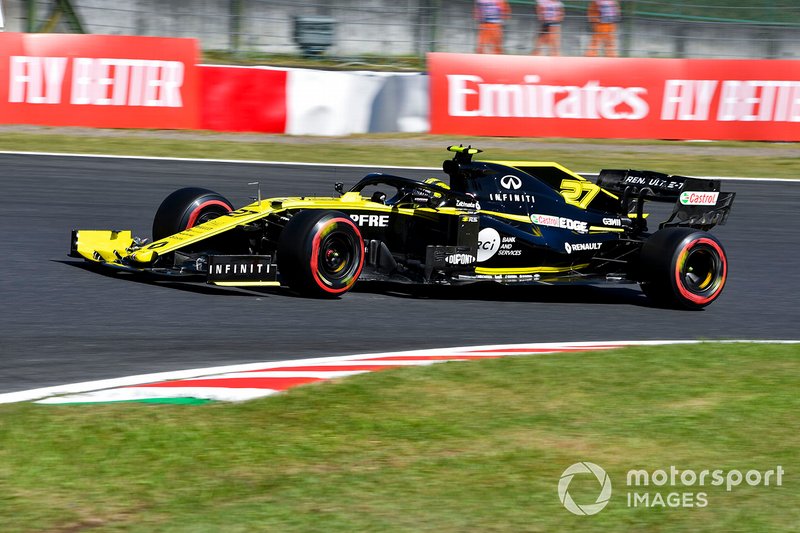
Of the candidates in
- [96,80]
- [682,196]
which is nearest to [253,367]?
[682,196]

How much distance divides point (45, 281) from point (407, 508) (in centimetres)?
576

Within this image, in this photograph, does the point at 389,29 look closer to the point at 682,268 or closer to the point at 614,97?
the point at 614,97

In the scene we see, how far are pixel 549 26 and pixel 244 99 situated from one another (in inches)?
219

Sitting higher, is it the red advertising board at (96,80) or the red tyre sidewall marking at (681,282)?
the red advertising board at (96,80)

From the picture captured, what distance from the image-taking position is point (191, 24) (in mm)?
19672

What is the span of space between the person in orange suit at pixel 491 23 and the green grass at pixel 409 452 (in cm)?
1330

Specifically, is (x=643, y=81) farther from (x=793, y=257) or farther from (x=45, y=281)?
(x=45, y=281)

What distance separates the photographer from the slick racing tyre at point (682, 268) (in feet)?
33.1

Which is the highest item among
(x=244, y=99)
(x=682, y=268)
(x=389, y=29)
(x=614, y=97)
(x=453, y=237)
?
(x=389, y=29)

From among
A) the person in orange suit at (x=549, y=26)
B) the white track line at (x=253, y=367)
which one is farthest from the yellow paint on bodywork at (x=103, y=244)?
the person in orange suit at (x=549, y=26)

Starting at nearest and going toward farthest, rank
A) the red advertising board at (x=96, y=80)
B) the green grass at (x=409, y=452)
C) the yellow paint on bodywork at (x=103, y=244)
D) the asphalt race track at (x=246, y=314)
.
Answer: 1. the green grass at (x=409, y=452)
2. the asphalt race track at (x=246, y=314)
3. the yellow paint on bodywork at (x=103, y=244)
4. the red advertising board at (x=96, y=80)

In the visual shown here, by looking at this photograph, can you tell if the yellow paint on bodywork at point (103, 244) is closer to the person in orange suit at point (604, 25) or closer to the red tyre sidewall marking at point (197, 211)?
the red tyre sidewall marking at point (197, 211)

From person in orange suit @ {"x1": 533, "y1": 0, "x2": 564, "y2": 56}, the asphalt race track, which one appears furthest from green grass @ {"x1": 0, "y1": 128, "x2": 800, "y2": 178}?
the asphalt race track

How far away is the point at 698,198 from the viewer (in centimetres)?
1057
